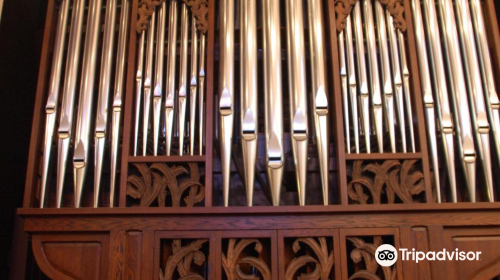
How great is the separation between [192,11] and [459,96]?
203 cm

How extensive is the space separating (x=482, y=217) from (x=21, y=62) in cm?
362

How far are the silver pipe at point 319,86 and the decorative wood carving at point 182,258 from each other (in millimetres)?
874

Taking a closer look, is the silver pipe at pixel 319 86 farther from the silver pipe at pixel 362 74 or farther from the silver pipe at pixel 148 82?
the silver pipe at pixel 148 82

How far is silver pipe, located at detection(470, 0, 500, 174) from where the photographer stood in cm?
374

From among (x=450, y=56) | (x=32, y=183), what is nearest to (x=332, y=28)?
(x=450, y=56)

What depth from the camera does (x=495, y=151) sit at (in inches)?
147

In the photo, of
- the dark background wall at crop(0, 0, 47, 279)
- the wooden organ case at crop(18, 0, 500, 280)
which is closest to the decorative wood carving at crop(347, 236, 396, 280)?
the wooden organ case at crop(18, 0, 500, 280)

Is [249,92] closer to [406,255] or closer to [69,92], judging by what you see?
[69,92]

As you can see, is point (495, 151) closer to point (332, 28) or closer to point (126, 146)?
point (332, 28)

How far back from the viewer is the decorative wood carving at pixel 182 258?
3.45 metres

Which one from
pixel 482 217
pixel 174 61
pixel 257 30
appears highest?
pixel 257 30

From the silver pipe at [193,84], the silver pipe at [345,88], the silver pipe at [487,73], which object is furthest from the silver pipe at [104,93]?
the silver pipe at [487,73]

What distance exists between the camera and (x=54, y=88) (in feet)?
12.7

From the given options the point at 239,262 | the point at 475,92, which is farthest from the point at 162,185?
the point at 475,92
